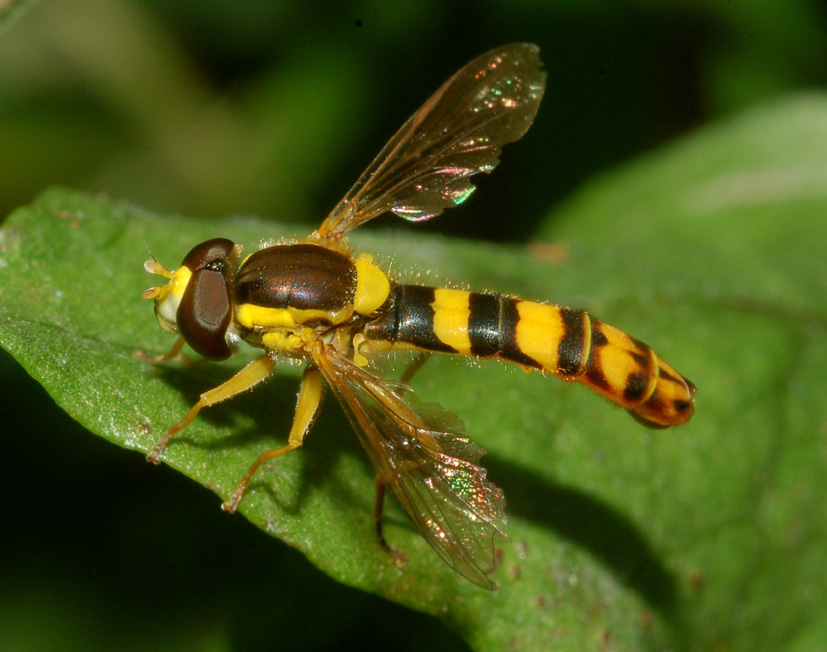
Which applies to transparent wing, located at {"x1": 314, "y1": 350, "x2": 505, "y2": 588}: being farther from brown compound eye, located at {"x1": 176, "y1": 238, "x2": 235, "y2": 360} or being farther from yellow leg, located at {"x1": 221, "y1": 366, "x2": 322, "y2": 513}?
brown compound eye, located at {"x1": 176, "y1": 238, "x2": 235, "y2": 360}

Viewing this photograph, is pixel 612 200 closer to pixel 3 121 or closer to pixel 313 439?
pixel 313 439

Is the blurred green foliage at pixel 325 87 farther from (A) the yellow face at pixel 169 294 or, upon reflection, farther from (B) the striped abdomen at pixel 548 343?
(A) the yellow face at pixel 169 294

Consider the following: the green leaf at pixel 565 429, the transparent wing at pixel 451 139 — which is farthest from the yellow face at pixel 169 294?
the transparent wing at pixel 451 139

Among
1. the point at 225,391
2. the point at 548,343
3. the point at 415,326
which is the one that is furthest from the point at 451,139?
the point at 225,391

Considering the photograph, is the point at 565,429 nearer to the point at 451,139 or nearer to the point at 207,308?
the point at 451,139

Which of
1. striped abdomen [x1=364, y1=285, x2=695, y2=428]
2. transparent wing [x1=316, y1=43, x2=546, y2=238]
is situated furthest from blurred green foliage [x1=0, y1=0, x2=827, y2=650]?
striped abdomen [x1=364, y1=285, x2=695, y2=428]

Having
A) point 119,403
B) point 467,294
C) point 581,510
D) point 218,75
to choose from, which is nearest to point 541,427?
point 581,510
